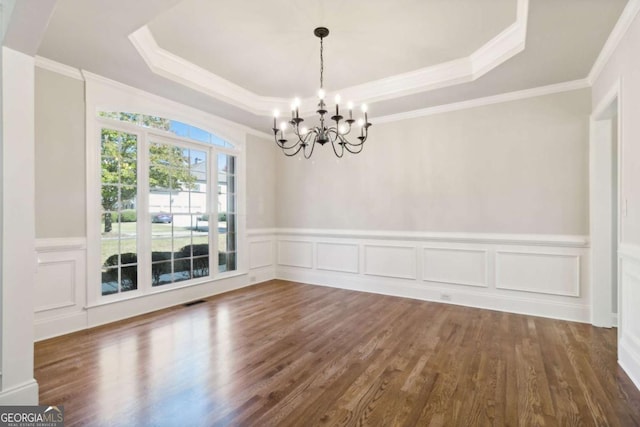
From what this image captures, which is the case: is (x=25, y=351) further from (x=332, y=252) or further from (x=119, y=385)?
(x=332, y=252)

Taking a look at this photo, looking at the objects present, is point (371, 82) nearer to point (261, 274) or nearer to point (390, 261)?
point (390, 261)

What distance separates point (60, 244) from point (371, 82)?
418 centimetres

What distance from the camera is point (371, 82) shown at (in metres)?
4.28

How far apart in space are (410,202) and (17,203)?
14.3 feet

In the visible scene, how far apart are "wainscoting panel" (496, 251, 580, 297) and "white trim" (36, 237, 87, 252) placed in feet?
16.7

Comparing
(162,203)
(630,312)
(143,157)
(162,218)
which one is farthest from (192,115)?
(630,312)

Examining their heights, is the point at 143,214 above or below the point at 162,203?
below

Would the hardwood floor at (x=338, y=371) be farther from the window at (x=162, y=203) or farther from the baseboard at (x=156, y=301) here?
the window at (x=162, y=203)

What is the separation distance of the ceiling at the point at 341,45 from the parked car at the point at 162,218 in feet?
5.32

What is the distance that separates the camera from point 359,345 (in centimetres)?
307

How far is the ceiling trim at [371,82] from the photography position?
3031 mm

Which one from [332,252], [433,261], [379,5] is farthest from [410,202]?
[379,5]

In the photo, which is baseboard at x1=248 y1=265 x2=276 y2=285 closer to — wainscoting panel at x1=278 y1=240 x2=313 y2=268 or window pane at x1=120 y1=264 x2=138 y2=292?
wainscoting panel at x1=278 y1=240 x2=313 y2=268

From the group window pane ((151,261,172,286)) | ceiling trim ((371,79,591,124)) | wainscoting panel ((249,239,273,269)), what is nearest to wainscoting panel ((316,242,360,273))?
wainscoting panel ((249,239,273,269))
